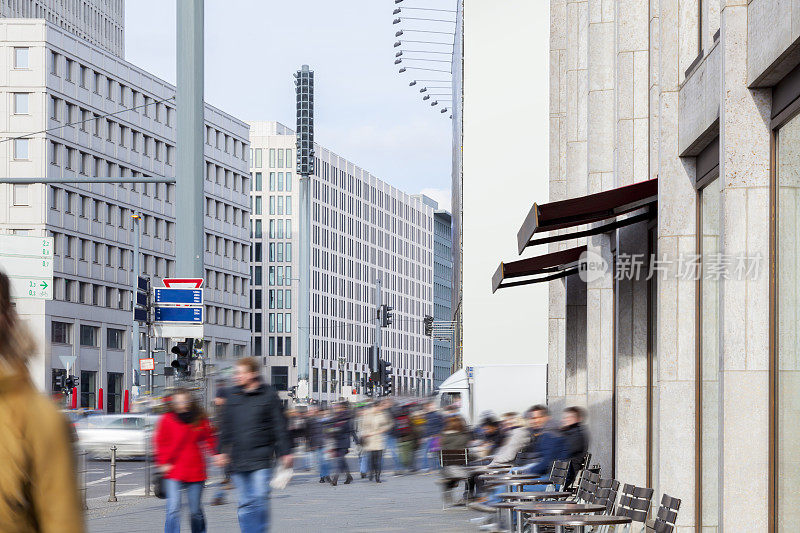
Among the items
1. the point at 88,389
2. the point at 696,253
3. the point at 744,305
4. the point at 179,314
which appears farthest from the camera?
the point at 88,389

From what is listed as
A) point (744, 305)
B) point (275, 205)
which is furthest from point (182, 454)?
point (275, 205)

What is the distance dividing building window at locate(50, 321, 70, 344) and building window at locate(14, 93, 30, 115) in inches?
505

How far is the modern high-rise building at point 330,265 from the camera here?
142 metres

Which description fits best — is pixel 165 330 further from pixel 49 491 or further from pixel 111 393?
pixel 111 393

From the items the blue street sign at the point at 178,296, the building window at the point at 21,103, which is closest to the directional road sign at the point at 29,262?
the blue street sign at the point at 178,296

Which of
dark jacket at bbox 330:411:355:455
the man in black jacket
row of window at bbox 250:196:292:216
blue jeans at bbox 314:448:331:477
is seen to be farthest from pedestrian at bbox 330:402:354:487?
row of window at bbox 250:196:292:216

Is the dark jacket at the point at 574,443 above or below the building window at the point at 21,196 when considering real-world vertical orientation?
below

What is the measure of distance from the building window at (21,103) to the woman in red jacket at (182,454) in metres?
70.8

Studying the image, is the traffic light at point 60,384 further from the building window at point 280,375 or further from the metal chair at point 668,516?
the building window at point 280,375

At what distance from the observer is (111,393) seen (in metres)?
85.8

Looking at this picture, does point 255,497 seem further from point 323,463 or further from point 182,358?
point 323,463

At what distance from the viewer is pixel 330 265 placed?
489 feet

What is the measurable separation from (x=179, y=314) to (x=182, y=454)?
21.4ft

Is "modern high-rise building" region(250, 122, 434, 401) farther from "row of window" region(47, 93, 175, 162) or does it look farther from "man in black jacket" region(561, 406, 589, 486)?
"man in black jacket" region(561, 406, 589, 486)
